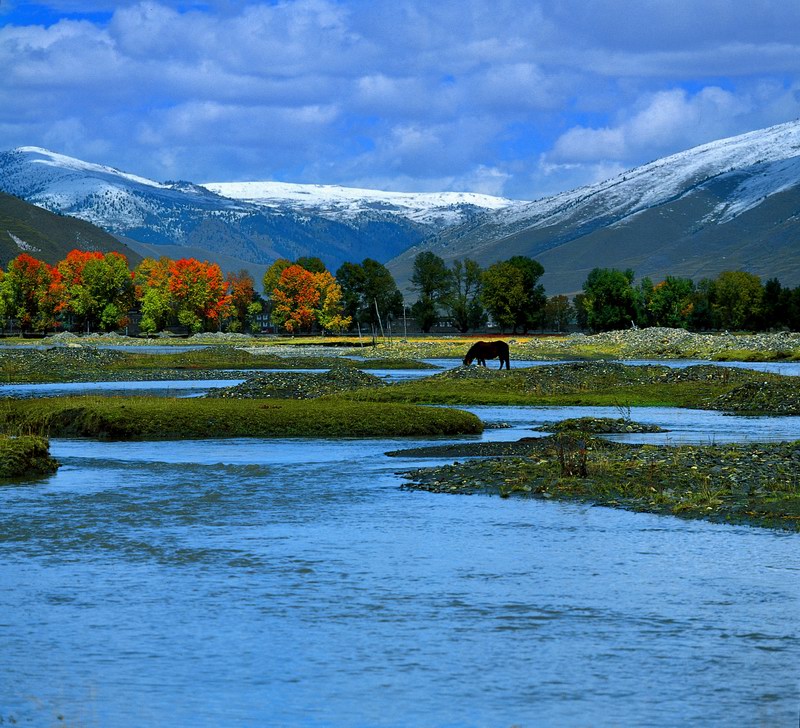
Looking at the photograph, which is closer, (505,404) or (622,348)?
(505,404)

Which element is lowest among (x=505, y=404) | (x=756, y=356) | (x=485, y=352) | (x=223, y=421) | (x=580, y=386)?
(x=505, y=404)

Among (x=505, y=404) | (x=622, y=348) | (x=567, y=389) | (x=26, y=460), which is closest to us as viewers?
(x=26, y=460)

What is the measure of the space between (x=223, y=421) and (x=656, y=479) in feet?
77.0

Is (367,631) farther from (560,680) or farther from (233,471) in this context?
(233,471)

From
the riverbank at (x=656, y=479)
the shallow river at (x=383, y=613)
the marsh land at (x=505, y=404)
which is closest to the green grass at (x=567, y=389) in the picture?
the marsh land at (x=505, y=404)

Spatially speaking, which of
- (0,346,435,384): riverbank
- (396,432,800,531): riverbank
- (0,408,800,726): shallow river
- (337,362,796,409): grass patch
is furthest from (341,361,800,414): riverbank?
(0,408,800,726): shallow river

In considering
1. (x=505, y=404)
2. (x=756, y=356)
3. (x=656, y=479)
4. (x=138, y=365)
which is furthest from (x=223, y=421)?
(x=756, y=356)

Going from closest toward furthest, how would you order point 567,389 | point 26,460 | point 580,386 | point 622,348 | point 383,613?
point 383,613 < point 26,460 < point 567,389 < point 580,386 < point 622,348

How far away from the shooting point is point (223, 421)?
2025 inches

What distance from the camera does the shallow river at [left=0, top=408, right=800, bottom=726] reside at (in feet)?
51.5

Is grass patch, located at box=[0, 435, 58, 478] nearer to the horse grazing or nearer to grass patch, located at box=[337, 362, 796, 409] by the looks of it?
grass patch, located at box=[337, 362, 796, 409]

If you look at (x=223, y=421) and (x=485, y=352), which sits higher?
(x=485, y=352)

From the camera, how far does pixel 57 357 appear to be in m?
118

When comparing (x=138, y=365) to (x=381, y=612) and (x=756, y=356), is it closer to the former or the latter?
(x=756, y=356)
